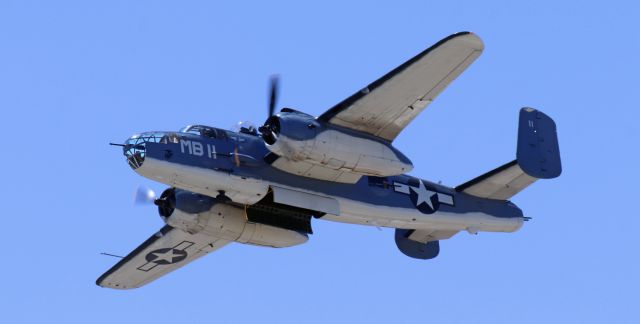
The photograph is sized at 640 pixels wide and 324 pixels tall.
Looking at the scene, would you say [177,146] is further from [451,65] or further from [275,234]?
[451,65]

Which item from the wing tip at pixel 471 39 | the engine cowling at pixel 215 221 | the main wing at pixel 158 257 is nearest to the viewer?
the wing tip at pixel 471 39

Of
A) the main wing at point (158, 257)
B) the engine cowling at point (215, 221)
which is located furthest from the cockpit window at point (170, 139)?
the main wing at point (158, 257)

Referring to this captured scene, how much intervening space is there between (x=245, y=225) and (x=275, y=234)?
→ 76cm

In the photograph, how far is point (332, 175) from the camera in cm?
3025

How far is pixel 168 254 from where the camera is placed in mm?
34312

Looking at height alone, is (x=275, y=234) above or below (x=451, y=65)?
below

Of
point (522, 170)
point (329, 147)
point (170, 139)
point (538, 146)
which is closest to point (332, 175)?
point (329, 147)

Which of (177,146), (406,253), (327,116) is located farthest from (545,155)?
(177,146)

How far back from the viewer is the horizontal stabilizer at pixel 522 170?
3309 centimetres

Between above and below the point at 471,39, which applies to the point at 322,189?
below

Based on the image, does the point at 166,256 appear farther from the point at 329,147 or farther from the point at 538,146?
the point at 538,146

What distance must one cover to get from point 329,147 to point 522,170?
6.66m

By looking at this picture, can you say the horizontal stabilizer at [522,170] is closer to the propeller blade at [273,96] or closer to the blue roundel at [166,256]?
the propeller blade at [273,96]

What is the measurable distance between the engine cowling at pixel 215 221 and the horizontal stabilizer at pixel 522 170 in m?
5.16
